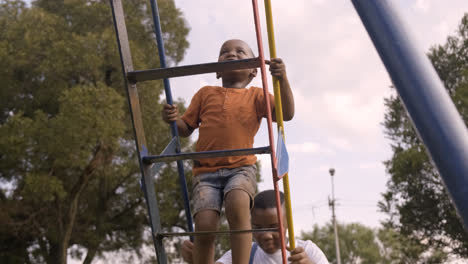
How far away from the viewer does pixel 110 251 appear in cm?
1673

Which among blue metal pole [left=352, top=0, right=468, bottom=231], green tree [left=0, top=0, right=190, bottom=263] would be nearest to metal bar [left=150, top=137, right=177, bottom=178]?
blue metal pole [left=352, top=0, right=468, bottom=231]

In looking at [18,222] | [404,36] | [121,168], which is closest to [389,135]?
[121,168]

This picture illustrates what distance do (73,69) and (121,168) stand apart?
3280mm

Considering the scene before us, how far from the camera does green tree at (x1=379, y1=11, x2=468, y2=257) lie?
1691 centimetres

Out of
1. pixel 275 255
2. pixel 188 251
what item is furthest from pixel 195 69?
pixel 275 255

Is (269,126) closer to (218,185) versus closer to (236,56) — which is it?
(218,185)

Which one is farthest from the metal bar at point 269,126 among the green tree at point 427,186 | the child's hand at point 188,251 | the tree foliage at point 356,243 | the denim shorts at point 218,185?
the tree foliage at point 356,243

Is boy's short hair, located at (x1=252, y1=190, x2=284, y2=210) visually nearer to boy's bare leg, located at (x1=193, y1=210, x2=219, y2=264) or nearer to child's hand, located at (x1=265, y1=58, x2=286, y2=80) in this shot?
boy's bare leg, located at (x1=193, y1=210, x2=219, y2=264)

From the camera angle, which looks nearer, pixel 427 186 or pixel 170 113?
pixel 170 113

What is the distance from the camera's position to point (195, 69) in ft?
7.70

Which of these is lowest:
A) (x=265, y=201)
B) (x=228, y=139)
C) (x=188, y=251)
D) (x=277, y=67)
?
(x=188, y=251)

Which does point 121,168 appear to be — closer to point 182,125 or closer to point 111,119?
point 111,119

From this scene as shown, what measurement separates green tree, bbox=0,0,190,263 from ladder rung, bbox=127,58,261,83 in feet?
35.9

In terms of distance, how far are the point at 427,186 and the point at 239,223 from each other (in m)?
16.7
